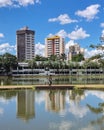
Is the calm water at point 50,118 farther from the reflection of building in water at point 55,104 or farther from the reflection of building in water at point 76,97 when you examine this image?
the reflection of building in water at point 76,97

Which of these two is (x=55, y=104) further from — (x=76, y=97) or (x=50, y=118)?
(x=50, y=118)

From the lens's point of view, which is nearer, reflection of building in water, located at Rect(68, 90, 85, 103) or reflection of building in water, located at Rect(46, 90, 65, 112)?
reflection of building in water, located at Rect(46, 90, 65, 112)

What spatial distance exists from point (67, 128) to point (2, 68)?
113062 mm

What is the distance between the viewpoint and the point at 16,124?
17.8 meters

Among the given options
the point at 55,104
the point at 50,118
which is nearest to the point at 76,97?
the point at 55,104

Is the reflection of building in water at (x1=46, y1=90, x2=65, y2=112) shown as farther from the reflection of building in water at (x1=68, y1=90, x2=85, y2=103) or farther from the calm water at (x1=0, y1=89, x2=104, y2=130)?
the reflection of building in water at (x1=68, y1=90, x2=85, y2=103)

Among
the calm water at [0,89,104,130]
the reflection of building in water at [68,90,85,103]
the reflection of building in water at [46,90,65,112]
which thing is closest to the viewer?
the calm water at [0,89,104,130]

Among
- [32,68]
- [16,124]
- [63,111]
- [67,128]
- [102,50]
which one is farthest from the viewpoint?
[32,68]

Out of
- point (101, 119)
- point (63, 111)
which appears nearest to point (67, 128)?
point (101, 119)

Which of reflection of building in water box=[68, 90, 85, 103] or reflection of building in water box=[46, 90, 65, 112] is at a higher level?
reflection of building in water box=[68, 90, 85, 103]

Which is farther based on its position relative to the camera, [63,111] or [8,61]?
[8,61]

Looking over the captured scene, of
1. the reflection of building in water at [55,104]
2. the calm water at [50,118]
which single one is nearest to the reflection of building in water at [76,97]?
the reflection of building in water at [55,104]

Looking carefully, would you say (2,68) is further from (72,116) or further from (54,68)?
(72,116)

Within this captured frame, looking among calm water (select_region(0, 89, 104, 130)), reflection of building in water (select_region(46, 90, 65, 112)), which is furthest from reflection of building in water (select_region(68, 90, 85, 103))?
calm water (select_region(0, 89, 104, 130))
